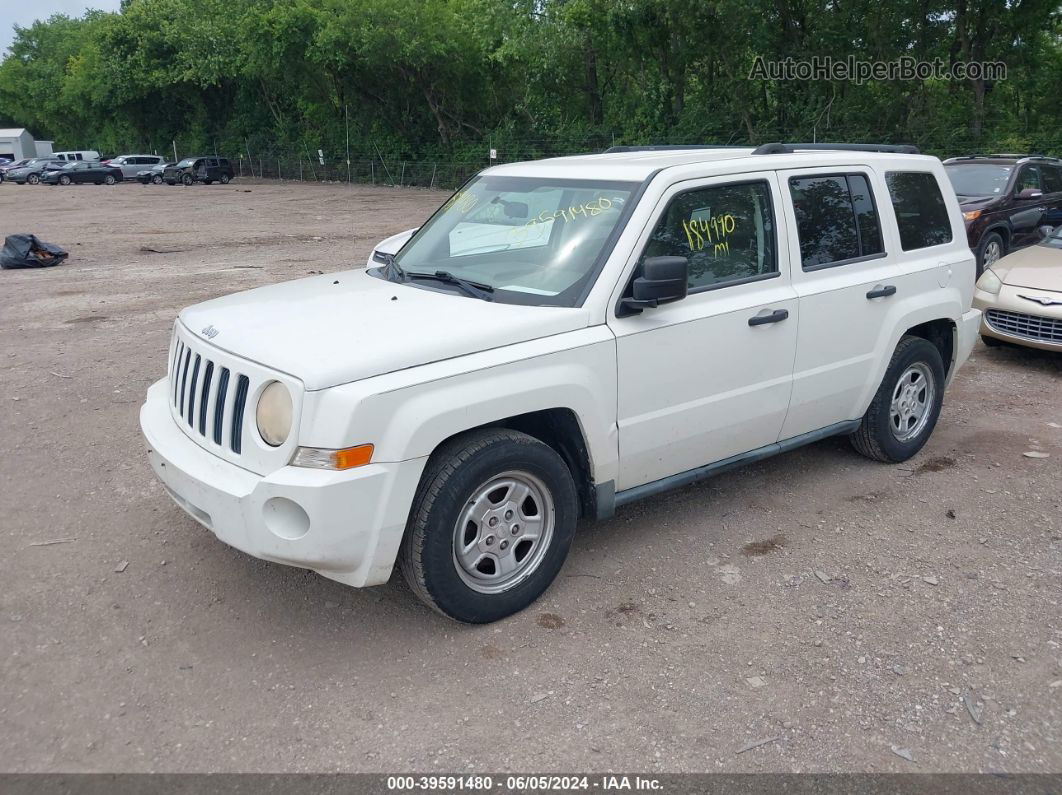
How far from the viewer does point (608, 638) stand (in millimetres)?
3848

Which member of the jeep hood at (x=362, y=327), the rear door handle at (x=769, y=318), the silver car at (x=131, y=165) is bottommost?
the rear door handle at (x=769, y=318)

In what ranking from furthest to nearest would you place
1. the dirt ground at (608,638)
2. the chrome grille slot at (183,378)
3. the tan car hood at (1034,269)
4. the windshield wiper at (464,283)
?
1. the tan car hood at (1034,269)
2. the windshield wiper at (464,283)
3. the chrome grille slot at (183,378)
4. the dirt ground at (608,638)

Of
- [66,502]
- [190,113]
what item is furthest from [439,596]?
[190,113]

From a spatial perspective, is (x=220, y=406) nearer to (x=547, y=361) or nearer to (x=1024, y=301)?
(x=547, y=361)

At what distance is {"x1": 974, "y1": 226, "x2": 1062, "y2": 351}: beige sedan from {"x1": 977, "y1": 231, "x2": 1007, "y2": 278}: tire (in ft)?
8.62

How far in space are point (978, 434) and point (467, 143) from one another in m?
38.9

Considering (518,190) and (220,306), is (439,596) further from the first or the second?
(518,190)

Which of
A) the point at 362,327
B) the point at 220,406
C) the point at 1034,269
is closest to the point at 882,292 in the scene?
the point at 362,327

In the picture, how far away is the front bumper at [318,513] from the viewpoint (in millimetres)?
3354

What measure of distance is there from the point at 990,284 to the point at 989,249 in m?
3.60

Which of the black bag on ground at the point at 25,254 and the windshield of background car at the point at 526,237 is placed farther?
the black bag on ground at the point at 25,254

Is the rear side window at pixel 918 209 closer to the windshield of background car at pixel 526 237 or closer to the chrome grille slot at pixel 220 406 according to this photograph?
the windshield of background car at pixel 526 237

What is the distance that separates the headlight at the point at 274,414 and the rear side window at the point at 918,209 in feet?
12.0

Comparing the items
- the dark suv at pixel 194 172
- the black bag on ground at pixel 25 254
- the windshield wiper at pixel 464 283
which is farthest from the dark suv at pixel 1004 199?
the dark suv at pixel 194 172
